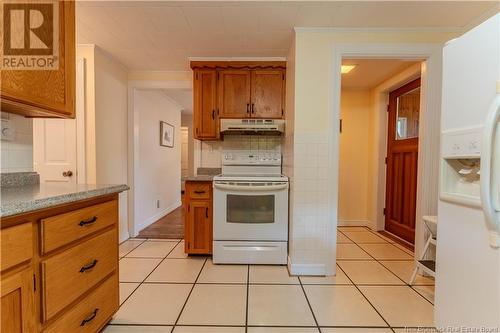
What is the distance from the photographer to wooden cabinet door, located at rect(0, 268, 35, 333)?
87cm

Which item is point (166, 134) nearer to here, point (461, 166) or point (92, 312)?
point (92, 312)

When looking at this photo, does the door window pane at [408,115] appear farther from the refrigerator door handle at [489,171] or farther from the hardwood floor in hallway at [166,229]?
the hardwood floor in hallway at [166,229]

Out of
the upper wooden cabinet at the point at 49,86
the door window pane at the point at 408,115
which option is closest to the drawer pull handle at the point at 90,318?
the upper wooden cabinet at the point at 49,86

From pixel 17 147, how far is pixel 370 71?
358 centimetres

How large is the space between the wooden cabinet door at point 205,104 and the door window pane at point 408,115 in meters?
2.55

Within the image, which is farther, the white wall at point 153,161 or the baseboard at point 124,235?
the white wall at point 153,161

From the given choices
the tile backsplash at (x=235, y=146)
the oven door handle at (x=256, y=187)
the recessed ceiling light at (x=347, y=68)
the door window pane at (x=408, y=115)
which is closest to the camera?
the oven door handle at (x=256, y=187)

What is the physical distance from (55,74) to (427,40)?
2917 mm

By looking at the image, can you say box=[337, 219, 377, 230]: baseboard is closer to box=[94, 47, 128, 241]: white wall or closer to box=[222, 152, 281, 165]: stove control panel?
box=[222, 152, 281, 165]: stove control panel

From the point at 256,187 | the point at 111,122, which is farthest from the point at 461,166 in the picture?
the point at 111,122

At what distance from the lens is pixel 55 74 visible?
143cm

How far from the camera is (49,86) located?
1387 mm

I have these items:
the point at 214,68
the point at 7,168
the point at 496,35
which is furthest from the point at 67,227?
the point at 214,68

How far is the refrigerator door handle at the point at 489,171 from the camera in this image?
3.43 ft
